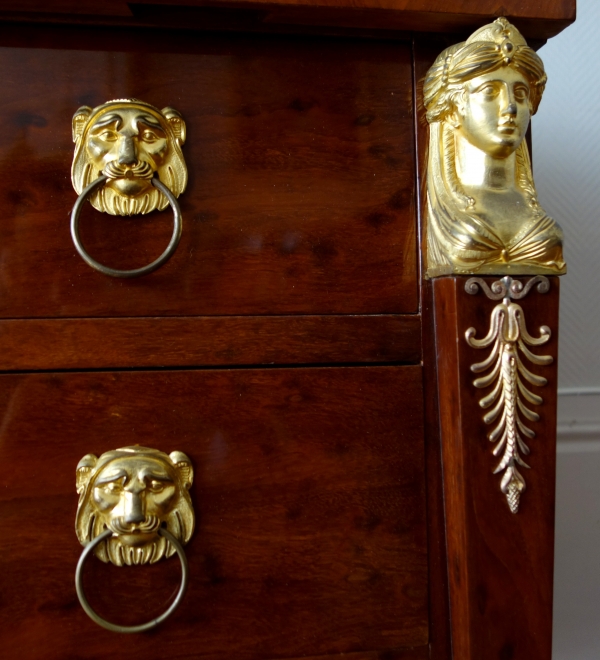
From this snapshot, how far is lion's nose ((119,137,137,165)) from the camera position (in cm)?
39

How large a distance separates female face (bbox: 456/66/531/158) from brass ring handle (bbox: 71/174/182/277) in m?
0.20

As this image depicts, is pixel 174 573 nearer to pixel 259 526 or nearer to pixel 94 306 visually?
pixel 259 526

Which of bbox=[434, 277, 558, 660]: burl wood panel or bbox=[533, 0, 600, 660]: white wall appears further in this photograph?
bbox=[533, 0, 600, 660]: white wall

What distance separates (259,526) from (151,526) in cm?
7

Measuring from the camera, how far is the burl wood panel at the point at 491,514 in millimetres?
402

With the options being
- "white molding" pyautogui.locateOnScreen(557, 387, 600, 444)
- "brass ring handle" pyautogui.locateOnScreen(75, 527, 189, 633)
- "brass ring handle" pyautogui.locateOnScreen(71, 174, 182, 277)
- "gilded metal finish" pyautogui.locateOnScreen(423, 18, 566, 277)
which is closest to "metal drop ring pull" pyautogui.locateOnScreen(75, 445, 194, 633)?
"brass ring handle" pyautogui.locateOnScreen(75, 527, 189, 633)

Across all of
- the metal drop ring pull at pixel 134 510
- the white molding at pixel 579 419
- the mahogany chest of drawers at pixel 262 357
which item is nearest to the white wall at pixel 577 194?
the white molding at pixel 579 419

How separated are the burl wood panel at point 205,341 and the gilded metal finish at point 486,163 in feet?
0.20

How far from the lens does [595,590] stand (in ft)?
2.73

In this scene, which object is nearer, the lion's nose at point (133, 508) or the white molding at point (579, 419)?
the lion's nose at point (133, 508)

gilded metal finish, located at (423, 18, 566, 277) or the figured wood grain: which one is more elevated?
the figured wood grain

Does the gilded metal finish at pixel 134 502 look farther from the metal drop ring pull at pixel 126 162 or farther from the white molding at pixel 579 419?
the white molding at pixel 579 419

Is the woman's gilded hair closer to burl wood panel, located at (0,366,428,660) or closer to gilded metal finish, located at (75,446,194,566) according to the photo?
burl wood panel, located at (0,366,428,660)

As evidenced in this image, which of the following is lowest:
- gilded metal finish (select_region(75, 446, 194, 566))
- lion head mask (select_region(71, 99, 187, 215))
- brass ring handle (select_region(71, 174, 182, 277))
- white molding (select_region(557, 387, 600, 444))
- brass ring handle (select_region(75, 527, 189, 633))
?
white molding (select_region(557, 387, 600, 444))
